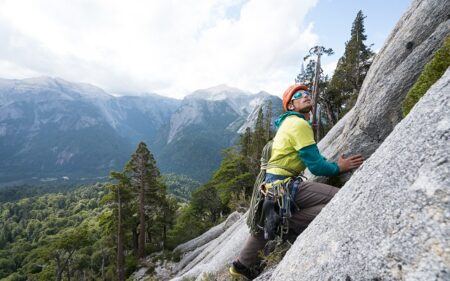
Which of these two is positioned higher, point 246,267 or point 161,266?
point 246,267

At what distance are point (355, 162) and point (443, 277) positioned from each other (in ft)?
10.7

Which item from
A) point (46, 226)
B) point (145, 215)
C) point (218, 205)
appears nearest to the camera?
point (145, 215)

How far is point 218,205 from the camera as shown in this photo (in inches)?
2167

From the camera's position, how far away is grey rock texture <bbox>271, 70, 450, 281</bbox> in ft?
8.51

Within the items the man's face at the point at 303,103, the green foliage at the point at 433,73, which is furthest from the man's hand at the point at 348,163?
the green foliage at the point at 433,73

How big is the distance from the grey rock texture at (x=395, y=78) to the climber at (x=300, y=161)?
8.02 ft

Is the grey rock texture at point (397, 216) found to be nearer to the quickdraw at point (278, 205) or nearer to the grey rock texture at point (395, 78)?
the quickdraw at point (278, 205)

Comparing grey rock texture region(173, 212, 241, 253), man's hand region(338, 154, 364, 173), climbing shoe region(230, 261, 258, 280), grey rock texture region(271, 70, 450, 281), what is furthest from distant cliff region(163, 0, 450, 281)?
grey rock texture region(173, 212, 241, 253)

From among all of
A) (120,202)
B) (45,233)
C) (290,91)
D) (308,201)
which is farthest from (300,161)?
(45,233)

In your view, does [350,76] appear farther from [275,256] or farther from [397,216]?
[397,216]

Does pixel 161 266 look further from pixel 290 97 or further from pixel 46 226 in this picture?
pixel 46 226

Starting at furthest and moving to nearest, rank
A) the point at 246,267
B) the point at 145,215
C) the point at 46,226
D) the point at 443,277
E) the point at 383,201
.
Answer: the point at 46,226
the point at 145,215
the point at 246,267
the point at 383,201
the point at 443,277

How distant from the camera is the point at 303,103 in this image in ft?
18.1

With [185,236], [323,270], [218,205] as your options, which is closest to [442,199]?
[323,270]
